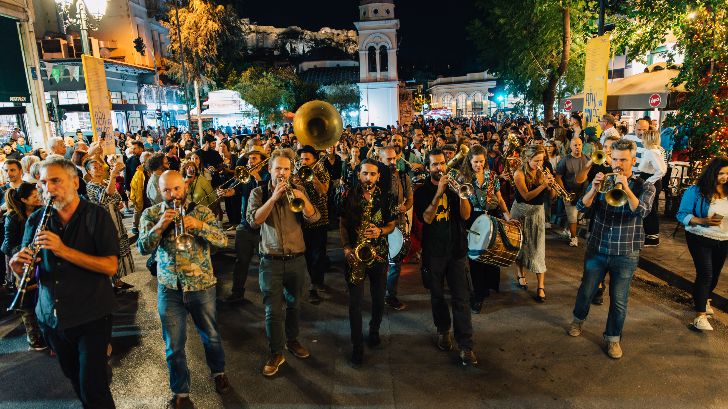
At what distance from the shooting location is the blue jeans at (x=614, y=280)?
4430mm

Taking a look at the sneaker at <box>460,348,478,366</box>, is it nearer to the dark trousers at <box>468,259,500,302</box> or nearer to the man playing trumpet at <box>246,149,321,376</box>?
the dark trousers at <box>468,259,500,302</box>

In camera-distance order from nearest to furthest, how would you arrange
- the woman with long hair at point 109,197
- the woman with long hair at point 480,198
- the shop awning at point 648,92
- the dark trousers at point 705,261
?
the dark trousers at point 705,261 < the woman with long hair at point 480,198 < the woman with long hair at point 109,197 < the shop awning at point 648,92

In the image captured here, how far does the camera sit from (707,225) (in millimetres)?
4809

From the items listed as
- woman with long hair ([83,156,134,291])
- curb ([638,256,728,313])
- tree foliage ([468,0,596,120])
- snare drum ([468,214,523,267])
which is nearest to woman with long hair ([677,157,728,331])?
curb ([638,256,728,313])

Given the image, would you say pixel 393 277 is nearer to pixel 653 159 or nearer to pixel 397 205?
pixel 397 205

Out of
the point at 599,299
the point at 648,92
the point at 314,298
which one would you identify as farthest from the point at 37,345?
the point at 648,92

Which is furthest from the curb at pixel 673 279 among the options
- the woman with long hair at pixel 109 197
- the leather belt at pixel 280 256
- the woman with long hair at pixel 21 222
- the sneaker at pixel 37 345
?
the sneaker at pixel 37 345

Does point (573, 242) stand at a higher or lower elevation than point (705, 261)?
lower

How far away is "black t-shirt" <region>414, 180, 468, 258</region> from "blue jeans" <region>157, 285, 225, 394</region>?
2.04m

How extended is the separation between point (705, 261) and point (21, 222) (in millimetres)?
7317

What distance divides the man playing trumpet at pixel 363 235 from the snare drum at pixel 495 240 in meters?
1.11

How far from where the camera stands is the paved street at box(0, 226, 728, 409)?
12.9 ft

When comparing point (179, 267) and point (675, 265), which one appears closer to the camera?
point (179, 267)

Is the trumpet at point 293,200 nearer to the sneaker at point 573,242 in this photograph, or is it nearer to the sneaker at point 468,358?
the sneaker at point 468,358
